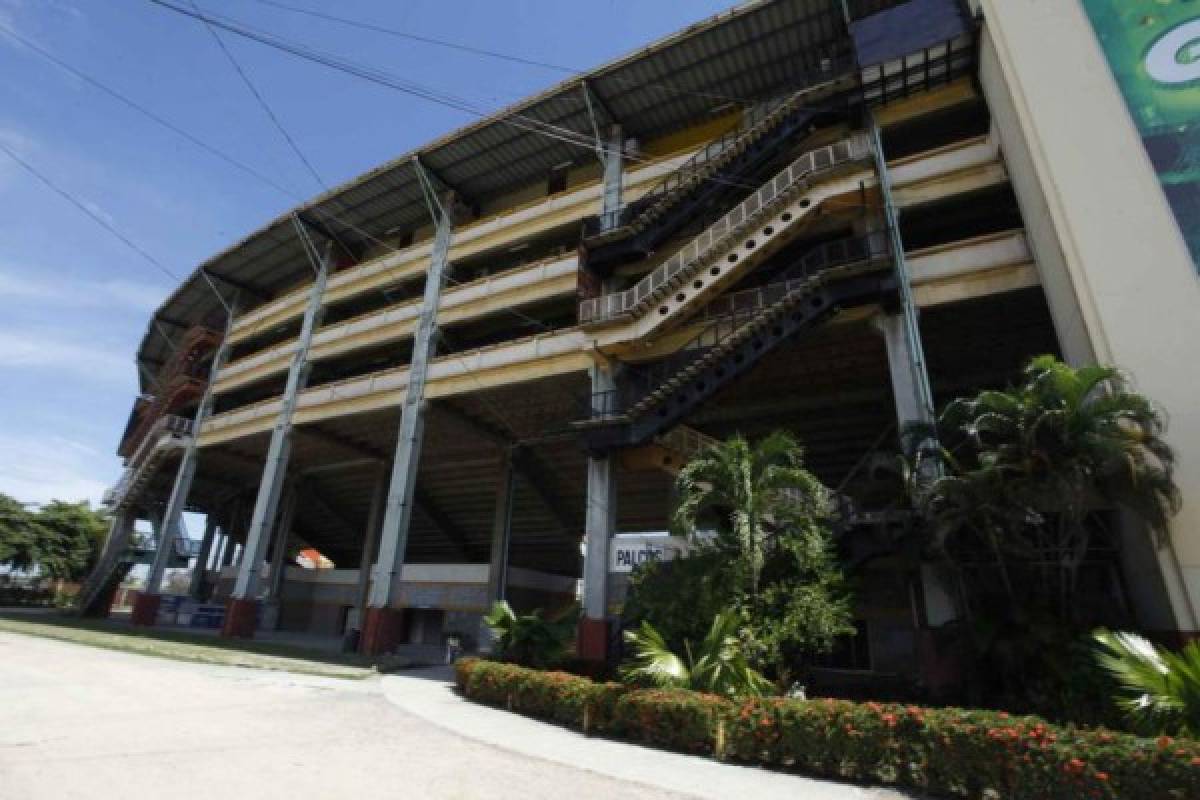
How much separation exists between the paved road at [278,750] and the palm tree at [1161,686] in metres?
3.83

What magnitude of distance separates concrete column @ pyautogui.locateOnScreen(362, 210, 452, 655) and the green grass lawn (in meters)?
1.58

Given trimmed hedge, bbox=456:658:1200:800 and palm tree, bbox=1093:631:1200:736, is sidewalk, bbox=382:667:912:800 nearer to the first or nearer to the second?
trimmed hedge, bbox=456:658:1200:800

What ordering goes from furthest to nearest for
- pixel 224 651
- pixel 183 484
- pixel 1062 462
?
pixel 183 484 → pixel 224 651 → pixel 1062 462

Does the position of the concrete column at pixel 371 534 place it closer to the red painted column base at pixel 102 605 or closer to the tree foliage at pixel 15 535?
the red painted column base at pixel 102 605

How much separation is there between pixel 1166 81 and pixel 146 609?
44327mm

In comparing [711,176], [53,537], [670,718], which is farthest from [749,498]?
[53,537]

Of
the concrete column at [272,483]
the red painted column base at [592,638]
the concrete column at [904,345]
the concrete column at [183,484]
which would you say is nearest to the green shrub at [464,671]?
the red painted column base at [592,638]

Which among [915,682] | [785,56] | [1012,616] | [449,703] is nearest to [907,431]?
[1012,616]

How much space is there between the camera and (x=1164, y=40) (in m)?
13.1

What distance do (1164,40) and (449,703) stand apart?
21.2 m

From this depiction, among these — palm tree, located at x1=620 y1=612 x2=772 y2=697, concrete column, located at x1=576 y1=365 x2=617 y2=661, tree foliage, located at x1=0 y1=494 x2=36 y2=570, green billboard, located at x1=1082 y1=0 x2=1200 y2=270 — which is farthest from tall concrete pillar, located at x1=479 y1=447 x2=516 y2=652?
tree foliage, located at x1=0 y1=494 x2=36 y2=570

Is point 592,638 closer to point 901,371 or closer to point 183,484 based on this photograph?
point 901,371

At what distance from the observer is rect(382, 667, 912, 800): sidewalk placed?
24.4 feet

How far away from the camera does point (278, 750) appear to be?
8023 millimetres
